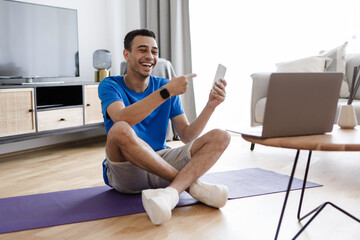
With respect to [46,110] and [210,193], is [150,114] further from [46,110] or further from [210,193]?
[46,110]

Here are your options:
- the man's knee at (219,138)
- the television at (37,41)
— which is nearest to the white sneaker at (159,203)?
the man's knee at (219,138)

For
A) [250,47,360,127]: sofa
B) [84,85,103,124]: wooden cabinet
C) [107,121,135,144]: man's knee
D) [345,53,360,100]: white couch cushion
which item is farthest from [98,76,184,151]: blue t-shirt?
[345,53,360,100]: white couch cushion

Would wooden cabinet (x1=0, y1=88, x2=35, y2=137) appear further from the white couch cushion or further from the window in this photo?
the white couch cushion

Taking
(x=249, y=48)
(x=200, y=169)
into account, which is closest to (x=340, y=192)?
(x=200, y=169)

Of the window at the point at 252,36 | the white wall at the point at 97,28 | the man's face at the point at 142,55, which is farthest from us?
the white wall at the point at 97,28

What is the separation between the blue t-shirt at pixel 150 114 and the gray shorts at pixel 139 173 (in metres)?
0.09

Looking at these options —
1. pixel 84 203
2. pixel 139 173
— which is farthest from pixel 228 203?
pixel 84 203

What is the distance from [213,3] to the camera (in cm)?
430

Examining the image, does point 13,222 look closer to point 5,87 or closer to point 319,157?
point 5,87

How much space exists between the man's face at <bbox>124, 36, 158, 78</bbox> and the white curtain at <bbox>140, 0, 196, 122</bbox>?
7.45ft

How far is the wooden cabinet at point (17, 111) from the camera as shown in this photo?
9.64ft

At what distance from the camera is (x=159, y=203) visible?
5.35ft

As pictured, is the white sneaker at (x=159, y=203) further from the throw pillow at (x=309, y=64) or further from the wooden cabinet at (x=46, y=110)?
the throw pillow at (x=309, y=64)

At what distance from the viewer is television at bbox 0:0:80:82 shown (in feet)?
10.5
